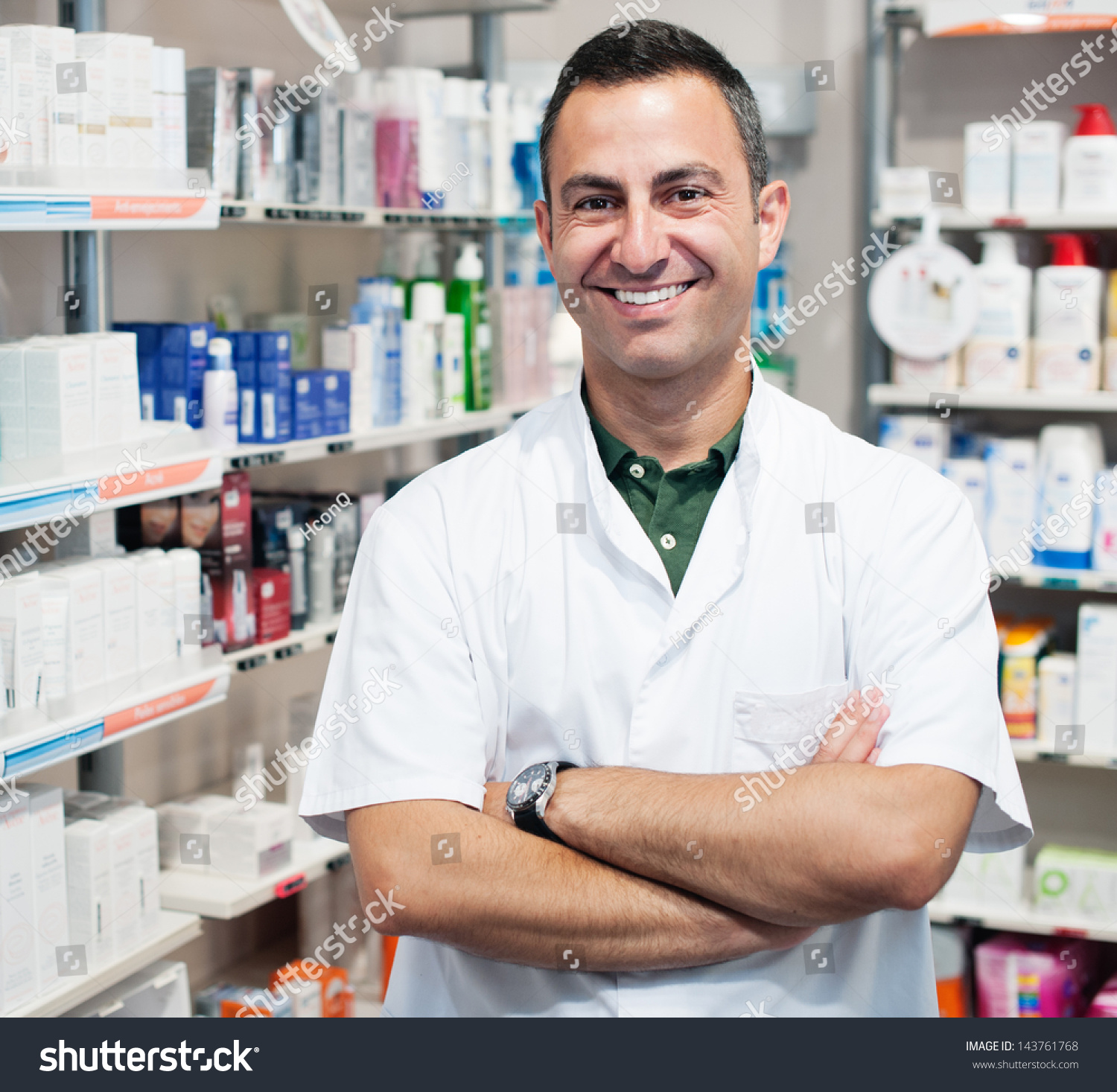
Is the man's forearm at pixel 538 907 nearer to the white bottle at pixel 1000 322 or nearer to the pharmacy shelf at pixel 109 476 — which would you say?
→ the pharmacy shelf at pixel 109 476

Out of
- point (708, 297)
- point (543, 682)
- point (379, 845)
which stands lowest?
point (379, 845)

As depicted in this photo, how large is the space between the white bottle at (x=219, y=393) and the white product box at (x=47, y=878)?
776 mm

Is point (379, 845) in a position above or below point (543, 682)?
below

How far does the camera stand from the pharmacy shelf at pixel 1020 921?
3201 millimetres

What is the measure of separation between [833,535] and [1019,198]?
6.37ft

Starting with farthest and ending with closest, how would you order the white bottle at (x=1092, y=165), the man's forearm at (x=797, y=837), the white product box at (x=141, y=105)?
1. the white bottle at (x=1092, y=165)
2. the white product box at (x=141, y=105)
3. the man's forearm at (x=797, y=837)

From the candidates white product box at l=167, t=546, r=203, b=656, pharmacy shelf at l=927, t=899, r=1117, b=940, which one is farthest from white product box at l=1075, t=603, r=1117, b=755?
white product box at l=167, t=546, r=203, b=656

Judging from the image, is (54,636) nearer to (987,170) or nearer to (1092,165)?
(987,170)

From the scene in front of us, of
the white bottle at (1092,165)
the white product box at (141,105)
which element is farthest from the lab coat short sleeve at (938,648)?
the white bottle at (1092,165)

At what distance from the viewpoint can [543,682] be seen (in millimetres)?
1507

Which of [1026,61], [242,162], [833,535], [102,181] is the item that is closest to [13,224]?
[102,181]

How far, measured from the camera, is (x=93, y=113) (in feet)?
7.13

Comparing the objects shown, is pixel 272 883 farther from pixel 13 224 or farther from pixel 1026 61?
pixel 1026 61

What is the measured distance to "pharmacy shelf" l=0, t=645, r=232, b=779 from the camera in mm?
2027
